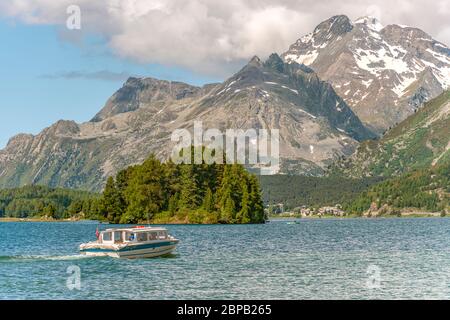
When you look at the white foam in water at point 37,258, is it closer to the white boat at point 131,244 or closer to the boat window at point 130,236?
the white boat at point 131,244

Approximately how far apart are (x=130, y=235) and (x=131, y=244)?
302 cm

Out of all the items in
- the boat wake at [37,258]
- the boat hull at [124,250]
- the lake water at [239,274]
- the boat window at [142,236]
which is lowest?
the lake water at [239,274]

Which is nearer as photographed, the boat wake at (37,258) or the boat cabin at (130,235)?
the boat wake at (37,258)

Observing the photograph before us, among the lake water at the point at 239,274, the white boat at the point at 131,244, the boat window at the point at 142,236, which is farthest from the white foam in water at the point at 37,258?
the boat window at the point at 142,236

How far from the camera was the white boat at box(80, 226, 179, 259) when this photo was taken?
11319cm

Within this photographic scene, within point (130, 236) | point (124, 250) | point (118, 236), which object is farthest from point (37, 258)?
point (130, 236)

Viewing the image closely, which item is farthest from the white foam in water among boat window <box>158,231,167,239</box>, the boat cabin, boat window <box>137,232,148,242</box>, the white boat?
boat window <box>158,231,167,239</box>

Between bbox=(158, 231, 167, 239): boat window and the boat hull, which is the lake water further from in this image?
bbox=(158, 231, 167, 239): boat window

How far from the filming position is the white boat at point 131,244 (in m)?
113

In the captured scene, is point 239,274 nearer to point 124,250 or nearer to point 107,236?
point 124,250

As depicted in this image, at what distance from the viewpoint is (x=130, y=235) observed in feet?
380

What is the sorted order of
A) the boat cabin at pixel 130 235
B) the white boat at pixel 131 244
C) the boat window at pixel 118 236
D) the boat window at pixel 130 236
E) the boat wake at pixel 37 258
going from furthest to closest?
1. the boat window at pixel 118 236
2. the boat window at pixel 130 236
3. the boat cabin at pixel 130 235
4. the white boat at pixel 131 244
5. the boat wake at pixel 37 258
